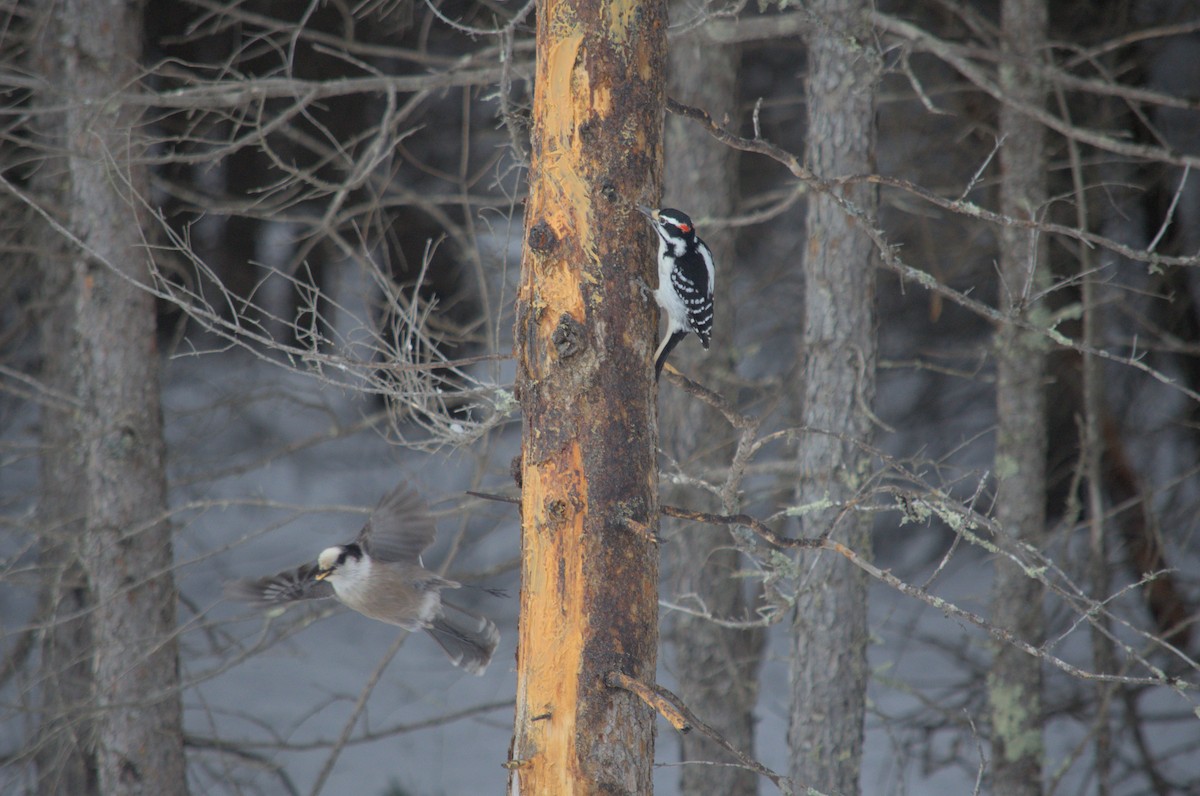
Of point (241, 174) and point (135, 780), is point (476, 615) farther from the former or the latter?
point (241, 174)

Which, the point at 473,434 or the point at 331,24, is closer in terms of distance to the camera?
the point at 473,434

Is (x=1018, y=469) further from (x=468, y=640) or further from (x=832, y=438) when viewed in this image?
(x=468, y=640)

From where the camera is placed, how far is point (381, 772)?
23.4ft

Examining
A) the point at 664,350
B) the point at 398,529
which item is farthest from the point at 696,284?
Answer: the point at 398,529

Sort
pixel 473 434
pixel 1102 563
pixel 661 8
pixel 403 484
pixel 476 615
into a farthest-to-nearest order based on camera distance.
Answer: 1. pixel 1102 563
2. pixel 476 615
3. pixel 403 484
4. pixel 473 434
5. pixel 661 8

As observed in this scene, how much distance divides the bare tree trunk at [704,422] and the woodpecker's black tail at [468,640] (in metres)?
1.89

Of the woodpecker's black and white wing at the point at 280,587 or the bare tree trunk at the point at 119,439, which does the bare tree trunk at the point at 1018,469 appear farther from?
the bare tree trunk at the point at 119,439

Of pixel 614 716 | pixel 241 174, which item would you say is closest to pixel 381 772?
pixel 241 174

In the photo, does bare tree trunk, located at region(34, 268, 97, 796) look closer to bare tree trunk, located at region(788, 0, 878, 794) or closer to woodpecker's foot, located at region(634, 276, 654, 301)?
bare tree trunk, located at region(788, 0, 878, 794)

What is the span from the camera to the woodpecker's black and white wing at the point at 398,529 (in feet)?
11.3

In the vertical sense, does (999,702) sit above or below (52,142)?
below

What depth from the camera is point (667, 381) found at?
3604 mm

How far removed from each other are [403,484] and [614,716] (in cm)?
126

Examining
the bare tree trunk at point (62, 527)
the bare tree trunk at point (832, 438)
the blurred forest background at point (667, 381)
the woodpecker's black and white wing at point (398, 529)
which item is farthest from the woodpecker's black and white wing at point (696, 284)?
the bare tree trunk at point (62, 527)
